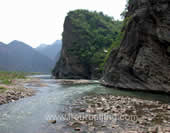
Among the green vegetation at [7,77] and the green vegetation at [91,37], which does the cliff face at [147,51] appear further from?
the green vegetation at [91,37]

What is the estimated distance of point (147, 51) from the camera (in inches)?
787

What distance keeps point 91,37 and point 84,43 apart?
5.62 meters

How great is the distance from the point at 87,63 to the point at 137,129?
59632 millimetres

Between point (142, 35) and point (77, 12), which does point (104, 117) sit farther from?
point (77, 12)

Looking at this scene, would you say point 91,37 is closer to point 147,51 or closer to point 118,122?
point 147,51

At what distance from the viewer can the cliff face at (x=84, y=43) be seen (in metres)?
64.0

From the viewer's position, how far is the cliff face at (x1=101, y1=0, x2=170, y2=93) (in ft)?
58.4

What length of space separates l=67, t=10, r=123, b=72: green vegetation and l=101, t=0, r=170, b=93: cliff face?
34448 millimetres

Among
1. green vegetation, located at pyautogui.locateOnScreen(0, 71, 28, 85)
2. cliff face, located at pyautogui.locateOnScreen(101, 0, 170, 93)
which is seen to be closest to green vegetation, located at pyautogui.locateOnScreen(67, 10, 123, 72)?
green vegetation, located at pyautogui.locateOnScreen(0, 71, 28, 85)

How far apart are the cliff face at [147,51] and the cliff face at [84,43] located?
113 ft

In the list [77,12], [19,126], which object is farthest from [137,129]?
[77,12]

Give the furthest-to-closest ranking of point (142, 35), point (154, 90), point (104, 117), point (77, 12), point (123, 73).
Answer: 1. point (77, 12)
2. point (123, 73)
3. point (142, 35)
4. point (154, 90)
5. point (104, 117)

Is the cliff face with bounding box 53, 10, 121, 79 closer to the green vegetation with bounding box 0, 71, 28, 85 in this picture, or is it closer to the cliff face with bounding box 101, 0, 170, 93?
the green vegetation with bounding box 0, 71, 28, 85

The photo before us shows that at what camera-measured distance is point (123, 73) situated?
2425cm
